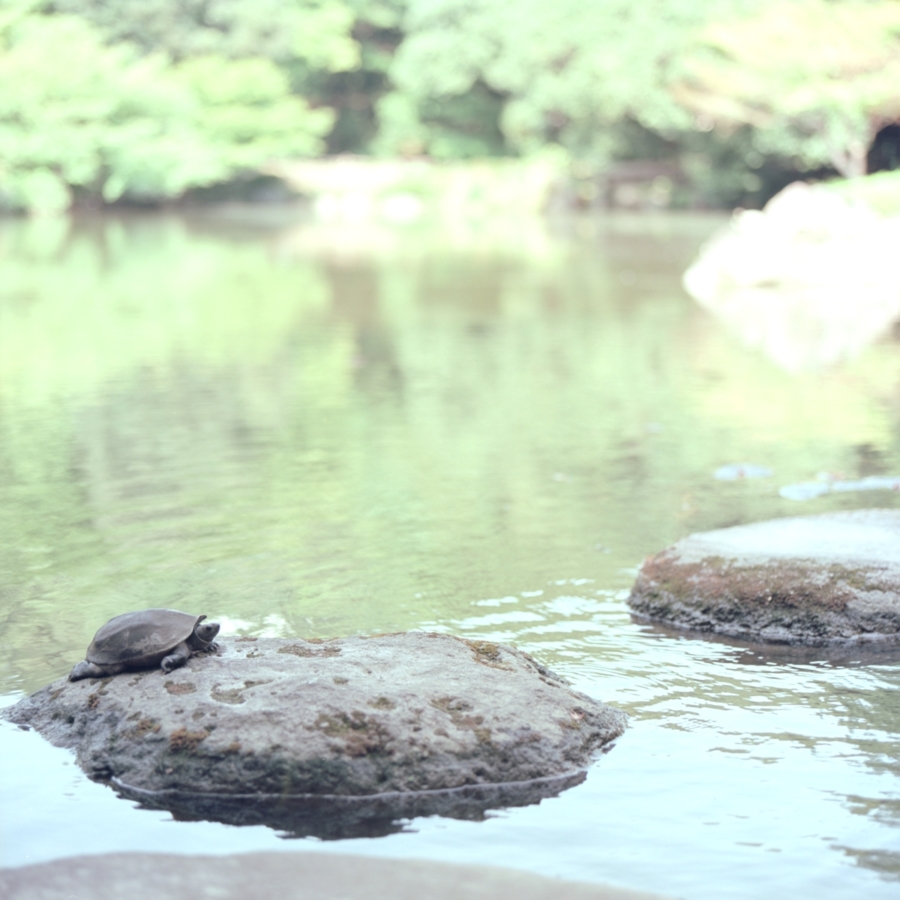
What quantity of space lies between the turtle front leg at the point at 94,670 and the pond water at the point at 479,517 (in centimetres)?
26

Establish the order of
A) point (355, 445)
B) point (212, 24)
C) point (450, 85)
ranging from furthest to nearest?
1. point (450, 85)
2. point (212, 24)
3. point (355, 445)

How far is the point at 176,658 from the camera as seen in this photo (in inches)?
160

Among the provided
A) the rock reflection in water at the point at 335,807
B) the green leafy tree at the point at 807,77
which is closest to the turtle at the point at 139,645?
the rock reflection in water at the point at 335,807

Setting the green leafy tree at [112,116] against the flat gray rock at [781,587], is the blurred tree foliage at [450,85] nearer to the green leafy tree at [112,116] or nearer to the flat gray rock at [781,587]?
→ the green leafy tree at [112,116]

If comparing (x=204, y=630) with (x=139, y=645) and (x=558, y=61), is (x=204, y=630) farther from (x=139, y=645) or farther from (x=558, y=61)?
(x=558, y=61)

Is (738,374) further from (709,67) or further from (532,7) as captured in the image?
(532,7)

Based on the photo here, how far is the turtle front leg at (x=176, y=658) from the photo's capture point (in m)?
4.05

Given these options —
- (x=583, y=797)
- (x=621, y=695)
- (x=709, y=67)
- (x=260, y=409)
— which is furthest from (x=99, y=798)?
(x=709, y=67)

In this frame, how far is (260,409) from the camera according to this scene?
994 cm

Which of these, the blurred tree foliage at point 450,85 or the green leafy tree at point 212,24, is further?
the green leafy tree at point 212,24

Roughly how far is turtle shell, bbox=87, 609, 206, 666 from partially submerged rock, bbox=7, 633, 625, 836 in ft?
0.21

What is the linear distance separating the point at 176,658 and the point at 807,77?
29.1 metres

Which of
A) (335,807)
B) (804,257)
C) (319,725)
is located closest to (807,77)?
(804,257)

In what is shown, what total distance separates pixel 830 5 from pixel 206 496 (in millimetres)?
27464
